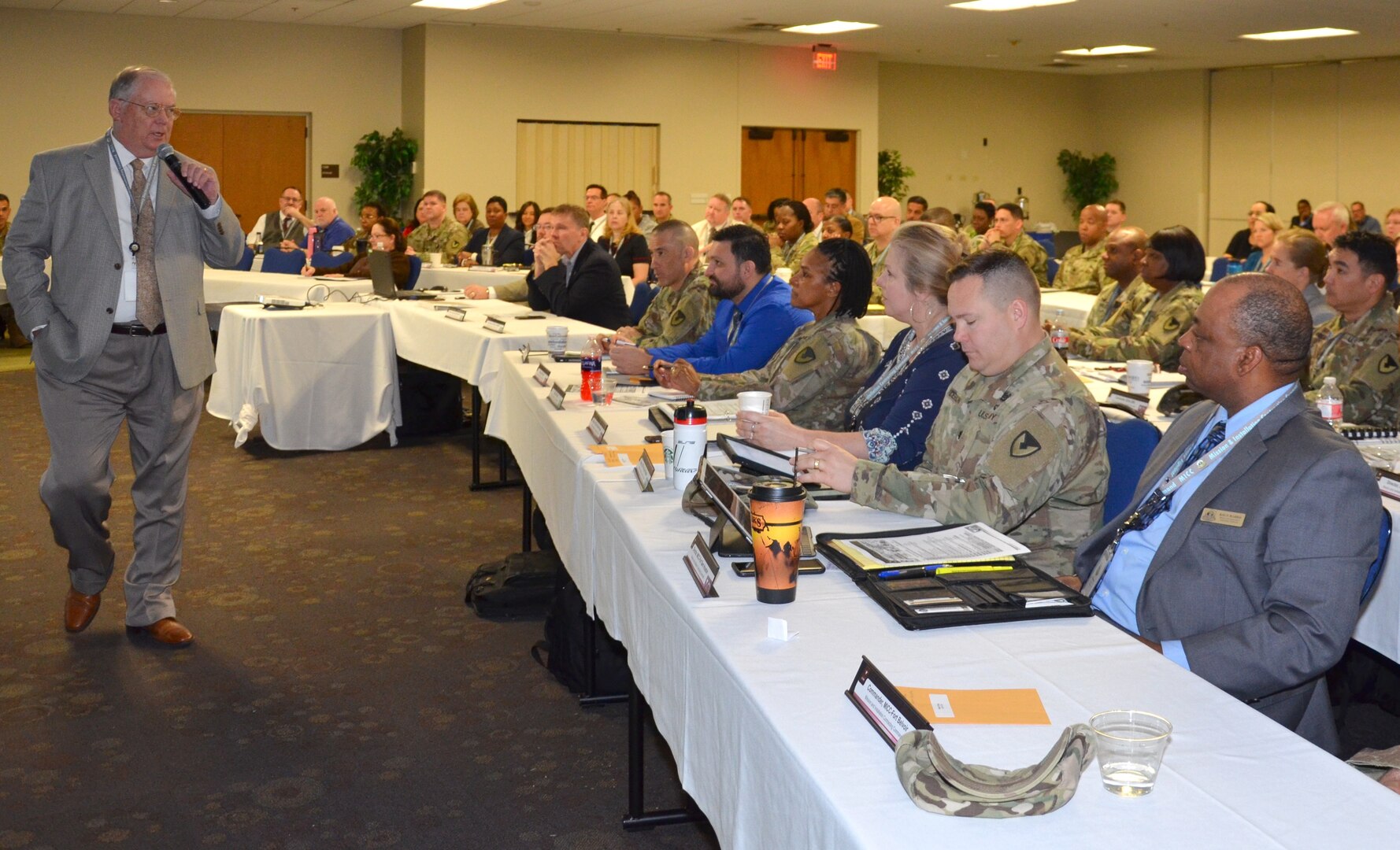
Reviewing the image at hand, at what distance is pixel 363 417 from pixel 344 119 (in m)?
8.13

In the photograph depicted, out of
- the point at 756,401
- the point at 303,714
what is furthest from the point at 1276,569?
the point at 303,714

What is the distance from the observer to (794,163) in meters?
16.2

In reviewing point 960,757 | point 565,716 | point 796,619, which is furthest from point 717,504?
point 565,716

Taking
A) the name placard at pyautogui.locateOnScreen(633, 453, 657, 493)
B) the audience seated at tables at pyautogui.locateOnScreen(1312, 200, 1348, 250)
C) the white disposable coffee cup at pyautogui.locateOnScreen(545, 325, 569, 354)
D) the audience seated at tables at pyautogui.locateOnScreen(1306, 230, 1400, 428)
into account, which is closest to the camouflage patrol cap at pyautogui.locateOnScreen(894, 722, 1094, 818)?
the name placard at pyautogui.locateOnScreen(633, 453, 657, 493)

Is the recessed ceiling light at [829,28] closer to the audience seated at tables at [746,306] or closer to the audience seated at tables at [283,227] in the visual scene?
the audience seated at tables at [283,227]

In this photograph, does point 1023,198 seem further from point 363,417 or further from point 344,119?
point 363,417

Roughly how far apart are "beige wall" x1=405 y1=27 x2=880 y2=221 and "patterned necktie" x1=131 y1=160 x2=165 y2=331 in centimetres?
1050

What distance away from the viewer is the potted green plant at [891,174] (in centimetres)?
1711

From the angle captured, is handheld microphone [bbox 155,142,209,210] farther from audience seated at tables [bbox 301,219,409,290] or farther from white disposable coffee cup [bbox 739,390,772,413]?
audience seated at tables [bbox 301,219,409,290]

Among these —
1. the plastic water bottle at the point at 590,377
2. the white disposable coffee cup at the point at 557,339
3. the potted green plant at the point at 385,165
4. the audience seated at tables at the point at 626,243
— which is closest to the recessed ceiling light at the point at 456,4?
the potted green plant at the point at 385,165

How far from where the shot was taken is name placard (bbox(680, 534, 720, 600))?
1961 millimetres

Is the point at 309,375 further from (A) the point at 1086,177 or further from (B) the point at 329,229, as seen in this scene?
(A) the point at 1086,177

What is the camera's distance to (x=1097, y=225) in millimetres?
9406

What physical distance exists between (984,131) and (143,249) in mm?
16398
